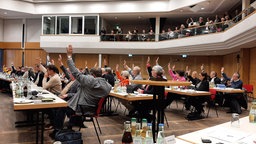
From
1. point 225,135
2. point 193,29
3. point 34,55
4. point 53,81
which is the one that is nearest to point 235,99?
point 53,81

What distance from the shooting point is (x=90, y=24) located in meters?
17.5

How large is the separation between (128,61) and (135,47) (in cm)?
272

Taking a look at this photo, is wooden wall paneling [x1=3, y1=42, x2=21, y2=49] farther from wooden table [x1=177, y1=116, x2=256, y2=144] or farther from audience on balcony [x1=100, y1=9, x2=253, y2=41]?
wooden table [x1=177, y1=116, x2=256, y2=144]

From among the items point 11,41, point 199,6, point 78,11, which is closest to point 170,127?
point 199,6

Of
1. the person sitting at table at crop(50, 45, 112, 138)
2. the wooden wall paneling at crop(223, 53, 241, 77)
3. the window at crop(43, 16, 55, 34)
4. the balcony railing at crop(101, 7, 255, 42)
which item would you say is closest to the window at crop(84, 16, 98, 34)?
the balcony railing at crop(101, 7, 255, 42)

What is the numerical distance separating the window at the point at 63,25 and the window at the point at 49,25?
45 centimetres

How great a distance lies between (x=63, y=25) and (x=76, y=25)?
→ 97cm

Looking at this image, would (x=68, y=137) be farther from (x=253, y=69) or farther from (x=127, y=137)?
(x=253, y=69)

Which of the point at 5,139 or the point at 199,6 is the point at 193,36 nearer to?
the point at 199,6

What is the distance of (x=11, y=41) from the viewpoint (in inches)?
779

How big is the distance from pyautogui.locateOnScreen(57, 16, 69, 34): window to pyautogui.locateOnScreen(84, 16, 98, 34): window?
138 centimetres

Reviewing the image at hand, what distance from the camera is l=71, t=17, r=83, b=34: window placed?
691 inches

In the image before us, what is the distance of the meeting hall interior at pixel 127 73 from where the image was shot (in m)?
3.44

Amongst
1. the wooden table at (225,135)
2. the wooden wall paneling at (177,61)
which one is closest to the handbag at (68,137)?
the wooden table at (225,135)
